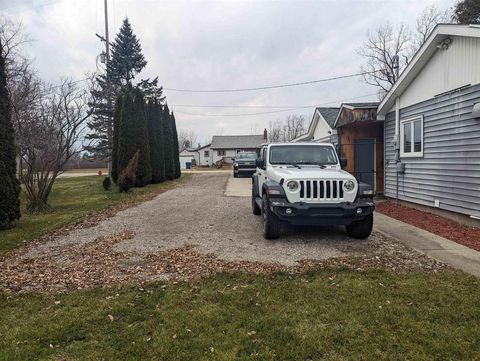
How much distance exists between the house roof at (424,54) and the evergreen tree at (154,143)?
12398mm

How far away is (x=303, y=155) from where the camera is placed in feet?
25.5

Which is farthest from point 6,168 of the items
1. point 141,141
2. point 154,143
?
point 154,143

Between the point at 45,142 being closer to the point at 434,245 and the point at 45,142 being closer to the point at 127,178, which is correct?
the point at 127,178

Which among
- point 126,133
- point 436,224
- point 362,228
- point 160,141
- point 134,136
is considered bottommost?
point 436,224

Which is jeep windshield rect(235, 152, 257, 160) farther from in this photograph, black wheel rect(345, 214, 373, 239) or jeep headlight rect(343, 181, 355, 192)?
jeep headlight rect(343, 181, 355, 192)

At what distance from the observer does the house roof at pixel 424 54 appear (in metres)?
7.47

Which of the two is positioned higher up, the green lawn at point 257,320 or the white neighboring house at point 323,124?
the white neighboring house at point 323,124

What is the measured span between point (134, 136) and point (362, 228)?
13.3 metres

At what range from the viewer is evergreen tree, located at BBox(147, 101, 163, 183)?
1988 centimetres

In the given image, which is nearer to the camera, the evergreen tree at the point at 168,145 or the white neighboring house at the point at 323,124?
the white neighboring house at the point at 323,124

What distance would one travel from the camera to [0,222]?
7750 mm

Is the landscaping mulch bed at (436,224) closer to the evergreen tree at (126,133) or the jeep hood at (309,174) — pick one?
the jeep hood at (309,174)

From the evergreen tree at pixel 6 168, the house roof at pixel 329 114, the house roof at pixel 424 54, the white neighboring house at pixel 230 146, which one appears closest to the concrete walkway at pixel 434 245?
the house roof at pixel 424 54

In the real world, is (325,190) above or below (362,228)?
above
